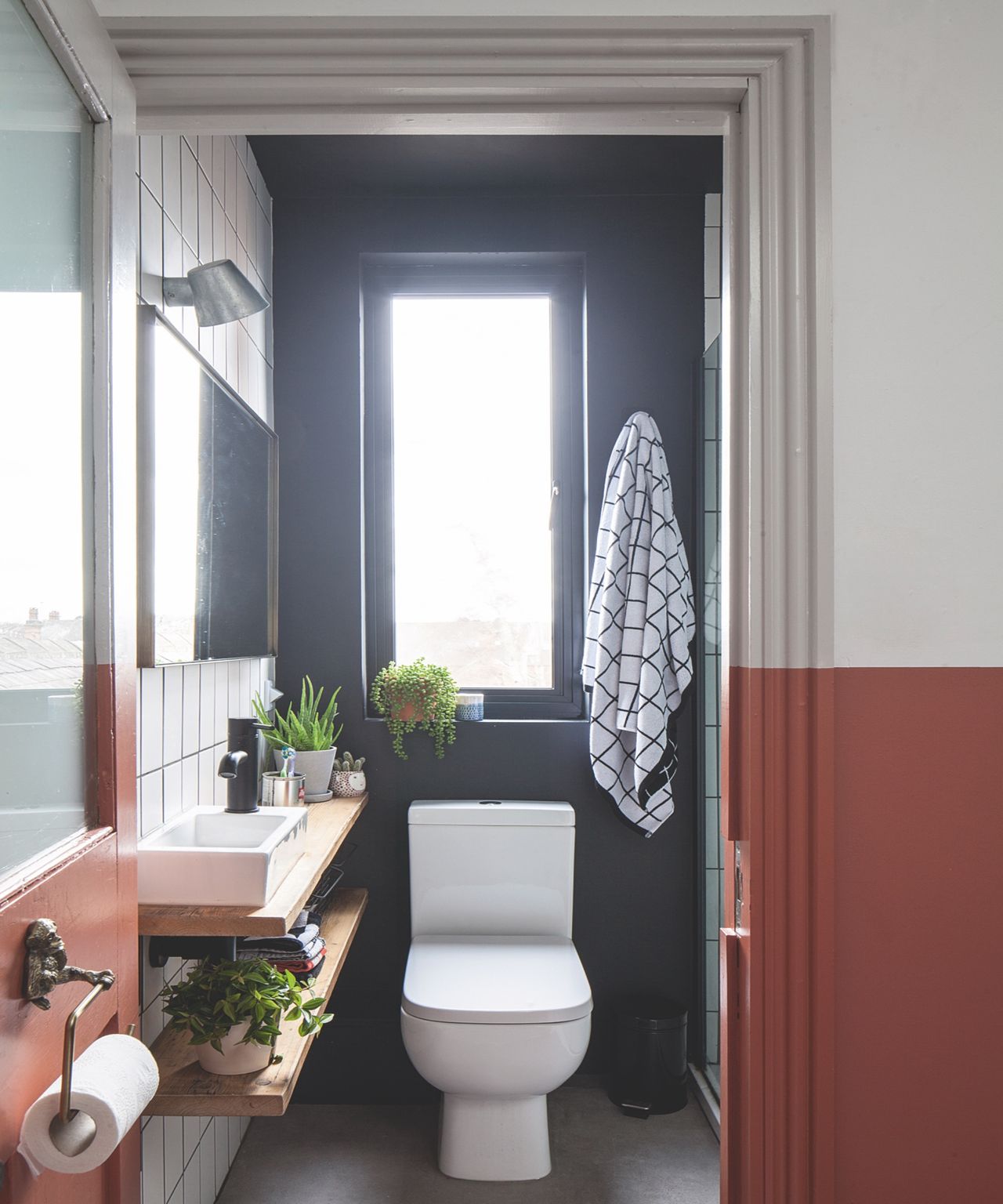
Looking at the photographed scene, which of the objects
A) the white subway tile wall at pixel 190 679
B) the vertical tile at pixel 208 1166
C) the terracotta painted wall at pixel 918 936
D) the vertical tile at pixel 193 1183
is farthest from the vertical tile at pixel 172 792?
the terracotta painted wall at pixel 918 936

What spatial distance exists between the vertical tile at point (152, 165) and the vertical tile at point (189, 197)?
119 mm

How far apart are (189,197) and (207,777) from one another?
1.18 m

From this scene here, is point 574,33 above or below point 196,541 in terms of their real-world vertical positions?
above

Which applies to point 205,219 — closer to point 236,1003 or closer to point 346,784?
point 346,784

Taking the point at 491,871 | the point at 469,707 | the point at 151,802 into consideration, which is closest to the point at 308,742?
the point at 469,707

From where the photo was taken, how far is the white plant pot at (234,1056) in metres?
1.50

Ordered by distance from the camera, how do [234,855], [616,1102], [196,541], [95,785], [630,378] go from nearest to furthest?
[95,785], [234,855], [196,541], [616,1102], [630,378]

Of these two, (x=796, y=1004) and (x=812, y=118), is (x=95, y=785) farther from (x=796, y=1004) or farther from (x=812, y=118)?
(x=812, y=118)

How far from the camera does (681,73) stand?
103cm

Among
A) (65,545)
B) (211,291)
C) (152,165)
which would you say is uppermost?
(152,165)

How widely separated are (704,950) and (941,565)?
1.82 m

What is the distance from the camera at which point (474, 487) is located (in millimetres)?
2799

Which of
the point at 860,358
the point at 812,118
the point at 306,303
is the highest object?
the point at 306,303

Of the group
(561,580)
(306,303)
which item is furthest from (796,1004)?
(306,303)
